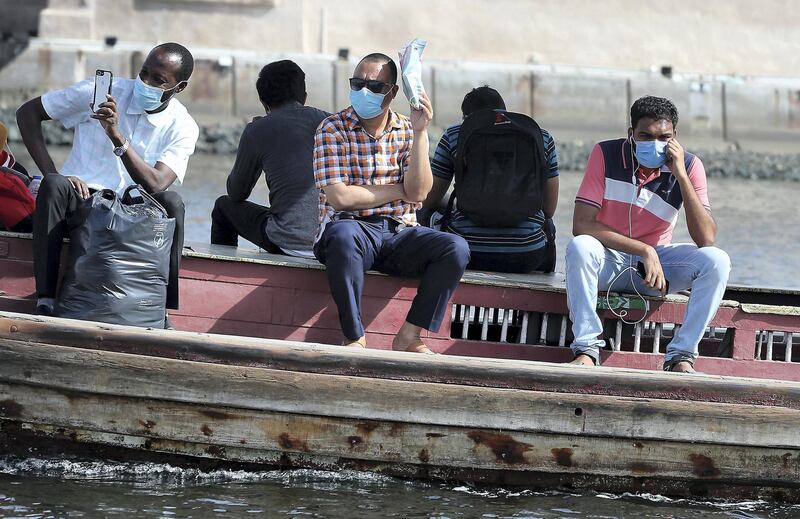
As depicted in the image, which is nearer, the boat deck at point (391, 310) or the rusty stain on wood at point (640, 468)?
the rusty stain on wood at point (640, 468)

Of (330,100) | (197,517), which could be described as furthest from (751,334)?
(330,100)

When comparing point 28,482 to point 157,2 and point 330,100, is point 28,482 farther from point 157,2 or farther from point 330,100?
point 157,2

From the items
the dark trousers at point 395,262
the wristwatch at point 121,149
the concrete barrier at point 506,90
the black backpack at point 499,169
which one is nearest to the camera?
the dark trousers at point 395,262

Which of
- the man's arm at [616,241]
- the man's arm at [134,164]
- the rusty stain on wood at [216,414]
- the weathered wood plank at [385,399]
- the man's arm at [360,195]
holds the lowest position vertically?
the rusty stain on wood at [216,414]

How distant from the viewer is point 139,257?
→ 6.16 meters

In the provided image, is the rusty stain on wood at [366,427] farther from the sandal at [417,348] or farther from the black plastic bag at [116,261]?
the black plastic bag at [116,261]

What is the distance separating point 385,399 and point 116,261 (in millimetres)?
1306

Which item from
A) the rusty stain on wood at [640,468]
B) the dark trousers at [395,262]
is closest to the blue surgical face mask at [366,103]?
the dark trousers at [395,262]

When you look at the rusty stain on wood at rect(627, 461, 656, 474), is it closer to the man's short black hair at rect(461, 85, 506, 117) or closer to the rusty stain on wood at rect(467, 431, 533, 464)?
the rusty stain on wood at rect(467, 431, 533, 464)

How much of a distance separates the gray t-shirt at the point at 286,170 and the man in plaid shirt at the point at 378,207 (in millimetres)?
540

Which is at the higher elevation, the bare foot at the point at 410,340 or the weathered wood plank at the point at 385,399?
the bare foot at the point at 410,340

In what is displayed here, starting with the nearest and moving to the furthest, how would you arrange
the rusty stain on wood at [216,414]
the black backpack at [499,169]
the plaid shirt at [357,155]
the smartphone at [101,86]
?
the rusty stain on wood at [216,414] → the plaid shirt at [357,155] → the smartphone at [101,86] → the black backpack at [499,169]

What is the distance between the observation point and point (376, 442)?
240 inches

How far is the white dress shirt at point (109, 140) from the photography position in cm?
658
